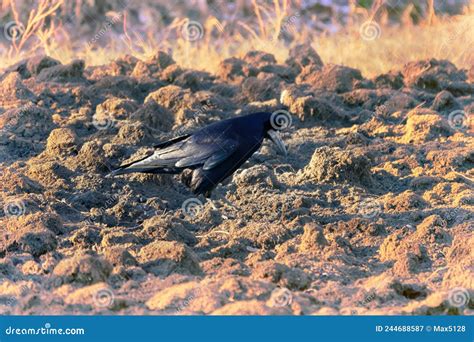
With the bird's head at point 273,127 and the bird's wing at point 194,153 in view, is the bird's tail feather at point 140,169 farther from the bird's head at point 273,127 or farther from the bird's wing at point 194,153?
the bird's head at point 273,127

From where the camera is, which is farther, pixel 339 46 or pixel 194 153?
pixel 339 46

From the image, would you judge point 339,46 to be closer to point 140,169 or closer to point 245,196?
point 245,196

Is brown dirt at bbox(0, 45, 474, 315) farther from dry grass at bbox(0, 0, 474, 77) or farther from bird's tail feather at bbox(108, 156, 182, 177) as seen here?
dry grass at bbox(0, 0, 474, 77)

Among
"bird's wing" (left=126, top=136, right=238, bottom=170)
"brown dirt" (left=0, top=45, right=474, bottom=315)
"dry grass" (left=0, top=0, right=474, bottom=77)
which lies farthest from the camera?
"dry grass" (left=0, top=0, right=474, bottom=77)

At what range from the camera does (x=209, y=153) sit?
7.82 meters

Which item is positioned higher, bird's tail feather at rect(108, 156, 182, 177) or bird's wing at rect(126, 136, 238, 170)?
bird's wing at rect(126, 136, 238, 170)

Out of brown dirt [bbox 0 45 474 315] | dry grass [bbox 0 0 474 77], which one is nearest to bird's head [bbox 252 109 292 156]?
brown dirt [bbox 0 45 474 315]

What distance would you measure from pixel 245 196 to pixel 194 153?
0.60 meters

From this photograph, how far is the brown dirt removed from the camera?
6.22 m

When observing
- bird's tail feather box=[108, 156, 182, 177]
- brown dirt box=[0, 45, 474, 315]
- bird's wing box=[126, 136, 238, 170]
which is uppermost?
bird's wing box=[126, 136, 238, 170]

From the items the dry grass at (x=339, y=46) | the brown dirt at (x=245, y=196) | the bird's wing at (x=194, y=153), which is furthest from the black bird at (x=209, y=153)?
the dry grass at (x=339, y=46)

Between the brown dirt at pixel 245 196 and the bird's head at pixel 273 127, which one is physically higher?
the bird's head at pixel 273 127

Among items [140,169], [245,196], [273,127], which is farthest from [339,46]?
[140,169]

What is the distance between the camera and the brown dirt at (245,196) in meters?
6.22
